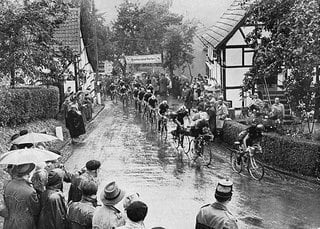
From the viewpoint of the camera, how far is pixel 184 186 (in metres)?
14.4

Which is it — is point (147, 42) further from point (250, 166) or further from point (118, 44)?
point (250, 166)

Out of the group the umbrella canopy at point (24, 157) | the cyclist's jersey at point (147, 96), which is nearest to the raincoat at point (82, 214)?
the umbrella canopy at point (24, 157)

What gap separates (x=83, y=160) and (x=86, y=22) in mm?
23968

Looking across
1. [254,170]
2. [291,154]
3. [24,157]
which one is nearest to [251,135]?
[254,170]

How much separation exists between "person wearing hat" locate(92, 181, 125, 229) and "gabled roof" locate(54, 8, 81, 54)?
97.3 ft

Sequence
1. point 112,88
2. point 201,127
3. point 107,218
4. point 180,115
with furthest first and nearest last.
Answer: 1. point 112,88
2. point 180,115
3. point 201,127
4. point 107,218

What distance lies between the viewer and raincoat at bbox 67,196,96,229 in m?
6.89

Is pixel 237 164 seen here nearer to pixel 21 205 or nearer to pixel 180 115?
pixel 180 115

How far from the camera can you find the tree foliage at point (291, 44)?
16219 mm

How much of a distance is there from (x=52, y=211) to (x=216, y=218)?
240 cm

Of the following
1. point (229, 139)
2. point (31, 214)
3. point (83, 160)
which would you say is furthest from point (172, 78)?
point (31, 214)

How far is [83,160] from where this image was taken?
1809 cm

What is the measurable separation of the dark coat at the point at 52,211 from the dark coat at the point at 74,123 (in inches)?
564

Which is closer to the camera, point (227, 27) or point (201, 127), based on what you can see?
point (201, 127)
